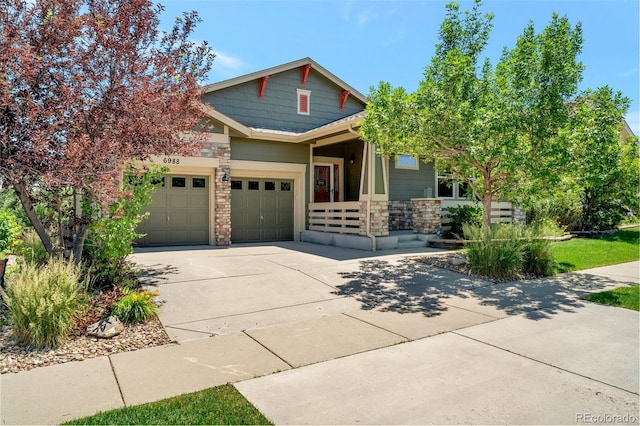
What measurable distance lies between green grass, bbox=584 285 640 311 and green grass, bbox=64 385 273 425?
21.0 ft

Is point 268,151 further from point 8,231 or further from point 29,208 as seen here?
point 29,208

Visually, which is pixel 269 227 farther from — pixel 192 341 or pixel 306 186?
pixel 192 341

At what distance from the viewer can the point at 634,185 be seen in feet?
49.9

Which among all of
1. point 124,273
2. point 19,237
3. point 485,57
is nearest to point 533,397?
point 124,273

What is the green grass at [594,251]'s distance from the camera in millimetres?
10234

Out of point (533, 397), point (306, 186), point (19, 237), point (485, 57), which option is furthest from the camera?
point (306, 186)

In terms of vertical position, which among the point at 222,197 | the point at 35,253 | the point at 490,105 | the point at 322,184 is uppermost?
the point at 490,105

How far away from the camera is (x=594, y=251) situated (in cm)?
1204

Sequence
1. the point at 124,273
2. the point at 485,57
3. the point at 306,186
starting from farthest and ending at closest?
the point at 306,186
the point at 485,57
the point at 124,273

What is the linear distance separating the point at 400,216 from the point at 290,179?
15.1 feet

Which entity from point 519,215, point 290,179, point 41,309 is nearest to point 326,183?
point 290,179

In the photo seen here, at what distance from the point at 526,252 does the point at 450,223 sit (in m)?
4.72

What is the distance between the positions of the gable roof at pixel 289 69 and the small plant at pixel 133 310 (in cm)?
919

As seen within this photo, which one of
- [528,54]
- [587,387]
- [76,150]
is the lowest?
[587,387]
